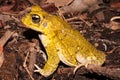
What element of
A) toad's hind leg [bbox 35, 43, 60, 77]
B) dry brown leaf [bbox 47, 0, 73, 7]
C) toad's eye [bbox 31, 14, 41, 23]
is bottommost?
dry brown leaf [bbox 47, 0, 73, 7]

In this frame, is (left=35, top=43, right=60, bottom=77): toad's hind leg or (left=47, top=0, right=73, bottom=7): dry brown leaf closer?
(left=35, top=43, right=60, bottom=77): toad's hind leg

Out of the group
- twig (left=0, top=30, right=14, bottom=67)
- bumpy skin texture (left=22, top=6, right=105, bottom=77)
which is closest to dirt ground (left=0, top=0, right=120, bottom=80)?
twig (left=0, top=30, right=14, bottom=67)

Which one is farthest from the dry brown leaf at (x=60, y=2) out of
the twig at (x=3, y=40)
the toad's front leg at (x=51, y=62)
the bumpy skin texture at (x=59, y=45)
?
the toad's front leg at (x=51, y=62)

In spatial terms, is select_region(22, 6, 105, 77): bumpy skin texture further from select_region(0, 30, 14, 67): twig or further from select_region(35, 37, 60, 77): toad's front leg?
select_region(0, 30, 14, 67): twig

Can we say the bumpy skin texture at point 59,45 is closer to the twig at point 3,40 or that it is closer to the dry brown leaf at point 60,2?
the twig at point 3,40

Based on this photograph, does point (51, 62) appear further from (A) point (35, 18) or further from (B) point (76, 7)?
(B) point (76, 7)

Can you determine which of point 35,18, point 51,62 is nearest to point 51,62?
point 51,62

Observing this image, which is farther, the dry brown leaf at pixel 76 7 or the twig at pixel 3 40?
the dry brown leaf at pixel 76 7
